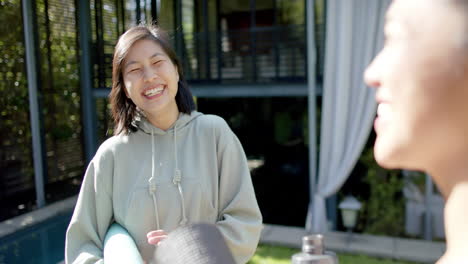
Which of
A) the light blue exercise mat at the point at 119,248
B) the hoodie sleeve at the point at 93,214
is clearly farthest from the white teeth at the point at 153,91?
the light blue exercise mat at the point at 119,248

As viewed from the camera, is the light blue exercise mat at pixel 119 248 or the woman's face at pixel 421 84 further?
the light blue exercise mat at pixel 119 248

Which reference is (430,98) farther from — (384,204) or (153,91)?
(384,204)

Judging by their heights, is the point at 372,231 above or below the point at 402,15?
below

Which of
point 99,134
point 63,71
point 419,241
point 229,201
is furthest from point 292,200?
point 229,201

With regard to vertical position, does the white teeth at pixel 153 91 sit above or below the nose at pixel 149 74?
below

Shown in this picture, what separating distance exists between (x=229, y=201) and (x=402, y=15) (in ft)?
3.29

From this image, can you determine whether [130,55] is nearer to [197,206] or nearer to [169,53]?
[169,53]

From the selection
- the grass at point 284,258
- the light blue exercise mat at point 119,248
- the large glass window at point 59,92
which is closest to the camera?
the light blue exercise mat at point 119,248

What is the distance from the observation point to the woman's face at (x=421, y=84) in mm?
493

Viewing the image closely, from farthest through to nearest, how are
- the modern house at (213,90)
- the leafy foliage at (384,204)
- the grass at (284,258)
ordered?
the leafy foliage at (384,204), the modern house at (213,90), the grass at (284,258)

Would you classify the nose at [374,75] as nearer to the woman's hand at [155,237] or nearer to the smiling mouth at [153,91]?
the woman's hand at [155,237]

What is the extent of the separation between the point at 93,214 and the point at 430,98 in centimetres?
119

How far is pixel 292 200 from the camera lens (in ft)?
23.7

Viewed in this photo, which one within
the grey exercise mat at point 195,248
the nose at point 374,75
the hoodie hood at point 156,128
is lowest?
the grey exercise mat at point 195,248
